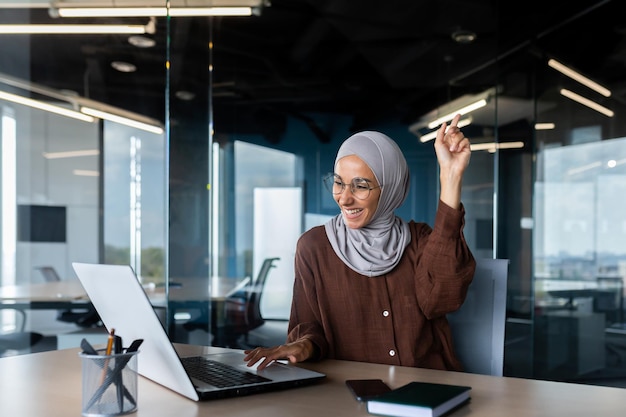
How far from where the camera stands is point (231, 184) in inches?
177

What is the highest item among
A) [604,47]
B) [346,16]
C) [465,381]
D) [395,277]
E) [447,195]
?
[346,16]

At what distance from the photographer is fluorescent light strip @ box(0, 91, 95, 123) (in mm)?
4347

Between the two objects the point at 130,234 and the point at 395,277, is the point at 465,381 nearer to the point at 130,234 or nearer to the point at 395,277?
the point at 395,277

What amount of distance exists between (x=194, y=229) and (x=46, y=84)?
68.0 inches

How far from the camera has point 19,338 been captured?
4.38m

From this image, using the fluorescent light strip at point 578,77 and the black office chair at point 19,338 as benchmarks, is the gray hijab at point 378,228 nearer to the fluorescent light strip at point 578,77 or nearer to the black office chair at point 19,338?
the fluorescent light strip at point 578,77

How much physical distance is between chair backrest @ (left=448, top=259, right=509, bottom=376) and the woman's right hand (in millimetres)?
469

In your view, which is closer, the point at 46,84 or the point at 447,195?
the point at 447,195

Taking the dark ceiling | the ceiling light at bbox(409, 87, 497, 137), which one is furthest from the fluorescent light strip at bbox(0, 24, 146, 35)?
the ceiling light at bbox(409, 87, 497, 137)

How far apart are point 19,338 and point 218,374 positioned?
144 inches

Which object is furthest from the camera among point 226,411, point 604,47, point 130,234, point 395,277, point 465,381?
point 130,234

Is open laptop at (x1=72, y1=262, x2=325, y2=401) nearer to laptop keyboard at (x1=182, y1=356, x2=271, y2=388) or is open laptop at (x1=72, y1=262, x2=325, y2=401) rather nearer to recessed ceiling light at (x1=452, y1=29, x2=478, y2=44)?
laptop keyboard at (x1=182, y1=356, x2=271, y2=388)

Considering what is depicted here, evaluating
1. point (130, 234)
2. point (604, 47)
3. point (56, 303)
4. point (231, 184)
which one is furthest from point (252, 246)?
point (604, 47)

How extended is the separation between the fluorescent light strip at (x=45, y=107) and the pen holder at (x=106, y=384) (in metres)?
3.86
